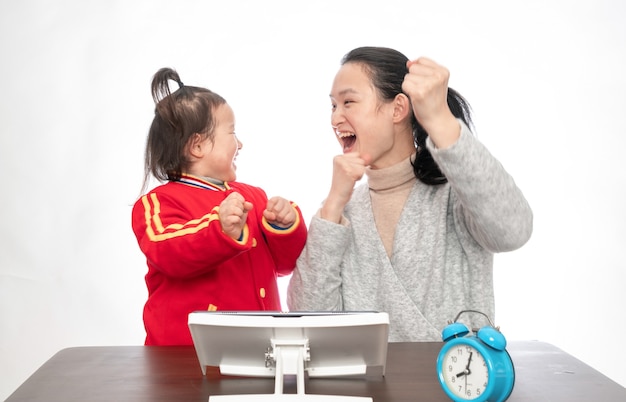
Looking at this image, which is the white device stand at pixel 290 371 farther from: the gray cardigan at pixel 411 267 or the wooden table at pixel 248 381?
the gray cardigan at pixel 411 267

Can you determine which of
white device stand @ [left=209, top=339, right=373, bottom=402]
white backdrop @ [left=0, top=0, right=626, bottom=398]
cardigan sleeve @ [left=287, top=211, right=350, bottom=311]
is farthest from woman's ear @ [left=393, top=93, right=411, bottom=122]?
white backdrop @ [left=0, top=0, right=626, bottom=398]

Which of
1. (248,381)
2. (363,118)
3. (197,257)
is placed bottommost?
(248,381)

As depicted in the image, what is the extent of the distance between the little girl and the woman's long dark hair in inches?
11.6

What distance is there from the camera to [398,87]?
1620 millimetres

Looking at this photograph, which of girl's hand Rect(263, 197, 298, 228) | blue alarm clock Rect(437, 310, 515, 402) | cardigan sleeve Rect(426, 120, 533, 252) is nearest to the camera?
blue alarm clock Rect(437, 310, 515, 402)

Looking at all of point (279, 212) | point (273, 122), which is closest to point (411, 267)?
point (279, 212)

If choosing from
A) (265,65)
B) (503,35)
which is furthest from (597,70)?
(265,65)

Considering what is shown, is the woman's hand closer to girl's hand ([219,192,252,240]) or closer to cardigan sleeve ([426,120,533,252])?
cardigan sleeve ([426,120,533,252])

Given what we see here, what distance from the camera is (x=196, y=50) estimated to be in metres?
2.82

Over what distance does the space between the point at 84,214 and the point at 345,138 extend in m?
1.53

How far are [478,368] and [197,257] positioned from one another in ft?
2.07

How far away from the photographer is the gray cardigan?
146 centimetres

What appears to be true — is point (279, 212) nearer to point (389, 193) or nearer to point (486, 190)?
point (389, 193)

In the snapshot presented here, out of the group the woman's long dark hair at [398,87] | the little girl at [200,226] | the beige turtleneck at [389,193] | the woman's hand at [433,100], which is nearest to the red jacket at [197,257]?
the little girl at [200,226]
